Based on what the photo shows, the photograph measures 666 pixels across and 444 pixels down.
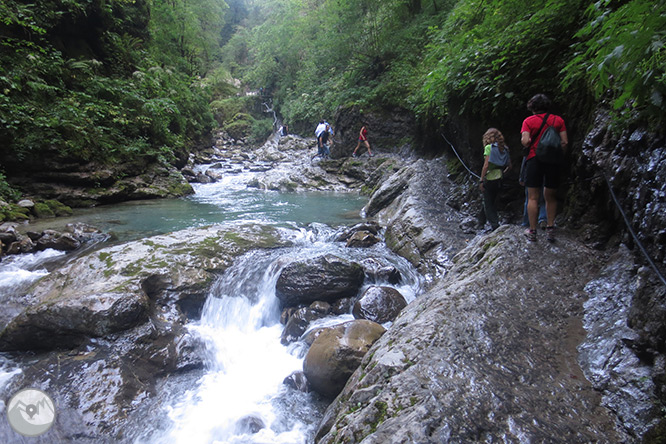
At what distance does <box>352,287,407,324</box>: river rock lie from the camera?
16.0 ft

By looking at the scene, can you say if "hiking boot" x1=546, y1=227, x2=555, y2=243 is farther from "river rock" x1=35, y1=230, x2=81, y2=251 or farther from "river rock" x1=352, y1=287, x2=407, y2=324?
"river rock" x1=35, y1=230, x2=81, y2=251

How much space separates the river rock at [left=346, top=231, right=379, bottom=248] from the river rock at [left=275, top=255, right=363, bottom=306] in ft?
5.53

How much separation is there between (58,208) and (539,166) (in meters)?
12.1

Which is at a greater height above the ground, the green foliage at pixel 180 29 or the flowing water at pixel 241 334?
the green foliage at pixel 180 29

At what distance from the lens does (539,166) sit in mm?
3977

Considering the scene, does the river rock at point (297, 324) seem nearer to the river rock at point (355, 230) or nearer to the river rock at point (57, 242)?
the river rock at point (355, 230)

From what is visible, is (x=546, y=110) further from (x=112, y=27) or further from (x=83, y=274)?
(x=112, y=27)

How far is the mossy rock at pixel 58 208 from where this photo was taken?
906 cm

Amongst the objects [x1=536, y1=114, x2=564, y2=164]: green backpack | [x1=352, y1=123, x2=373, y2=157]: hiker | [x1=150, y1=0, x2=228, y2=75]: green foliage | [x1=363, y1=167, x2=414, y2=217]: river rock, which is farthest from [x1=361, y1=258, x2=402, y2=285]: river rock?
[x1=150, y1=0, x2=228, y2=75]: green foliage

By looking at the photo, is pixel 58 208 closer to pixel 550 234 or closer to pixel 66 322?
pixel 66 322

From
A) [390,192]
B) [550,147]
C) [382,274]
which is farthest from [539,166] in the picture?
[390,192]

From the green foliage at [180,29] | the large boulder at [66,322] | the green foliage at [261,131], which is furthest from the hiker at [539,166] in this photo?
the green foliage at [261,131]

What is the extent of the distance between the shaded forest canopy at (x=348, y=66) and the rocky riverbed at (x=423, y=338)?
1703 millimetres

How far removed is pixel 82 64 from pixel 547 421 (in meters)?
16.6
